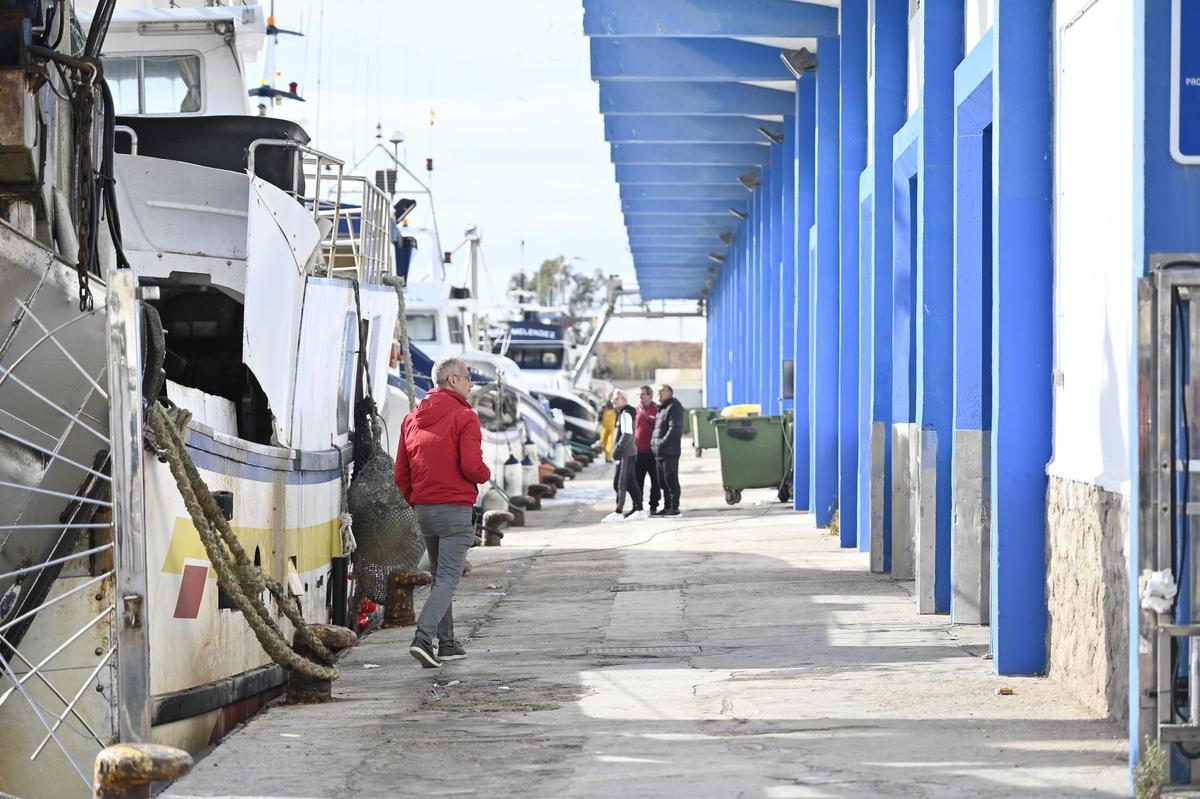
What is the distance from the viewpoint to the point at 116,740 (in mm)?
7379

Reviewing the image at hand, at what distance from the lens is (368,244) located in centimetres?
1390

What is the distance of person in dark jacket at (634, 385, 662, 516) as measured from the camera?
22.6 meters

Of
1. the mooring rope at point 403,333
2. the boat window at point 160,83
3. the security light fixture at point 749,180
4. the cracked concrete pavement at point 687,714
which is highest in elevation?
the security light fixture at point 749,180

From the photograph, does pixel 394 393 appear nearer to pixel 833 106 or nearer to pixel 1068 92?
pixel 833 106

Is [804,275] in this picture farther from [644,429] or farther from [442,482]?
[442,482]

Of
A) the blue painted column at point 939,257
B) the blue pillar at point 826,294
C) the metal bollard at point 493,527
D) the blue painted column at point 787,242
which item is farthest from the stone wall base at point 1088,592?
the blue painted column at point 787,242

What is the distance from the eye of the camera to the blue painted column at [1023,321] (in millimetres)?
8867

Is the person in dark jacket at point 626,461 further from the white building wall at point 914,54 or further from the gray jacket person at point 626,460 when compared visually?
the white building wall at point 914,54

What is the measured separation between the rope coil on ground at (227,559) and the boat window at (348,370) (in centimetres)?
384

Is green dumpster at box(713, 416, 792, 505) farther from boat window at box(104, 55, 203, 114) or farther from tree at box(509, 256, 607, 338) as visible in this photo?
tree at box(509, 256, 607, 338)

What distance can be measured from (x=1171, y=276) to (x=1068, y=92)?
282cm

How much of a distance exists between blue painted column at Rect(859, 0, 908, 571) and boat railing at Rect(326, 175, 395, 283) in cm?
439

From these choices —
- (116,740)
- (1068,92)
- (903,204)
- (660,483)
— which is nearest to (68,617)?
(116,740)

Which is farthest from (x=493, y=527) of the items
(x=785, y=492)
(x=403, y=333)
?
(x=785, y=492)
